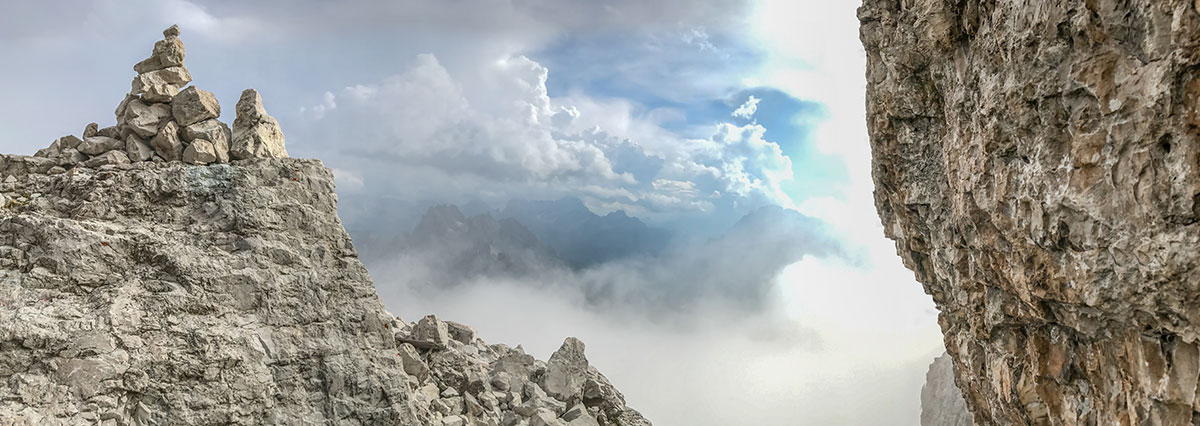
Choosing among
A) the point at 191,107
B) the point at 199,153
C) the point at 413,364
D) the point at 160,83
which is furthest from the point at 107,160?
the point at 413,364

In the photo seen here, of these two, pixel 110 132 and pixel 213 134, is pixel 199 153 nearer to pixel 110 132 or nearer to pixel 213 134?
pixel 213 134

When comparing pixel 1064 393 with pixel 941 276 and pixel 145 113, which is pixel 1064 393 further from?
pixel 145 113

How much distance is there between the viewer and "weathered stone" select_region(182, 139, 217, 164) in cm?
1973

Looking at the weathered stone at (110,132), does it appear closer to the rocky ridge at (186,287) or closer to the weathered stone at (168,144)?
the rocky ridge at (186,287)

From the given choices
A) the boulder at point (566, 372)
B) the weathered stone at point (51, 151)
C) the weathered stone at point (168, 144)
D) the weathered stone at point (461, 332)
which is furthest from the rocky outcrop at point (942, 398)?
the weathered stone at point (51, 151)

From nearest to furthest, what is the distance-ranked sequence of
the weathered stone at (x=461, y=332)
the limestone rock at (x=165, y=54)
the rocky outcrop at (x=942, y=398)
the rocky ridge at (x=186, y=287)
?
the rocky ridge at (x=186, y=287) < the limestone rock at (x=165, y=54) < the weathered stone at (x=461, y=332) < the rocky outcrop at (x=942, y=398)

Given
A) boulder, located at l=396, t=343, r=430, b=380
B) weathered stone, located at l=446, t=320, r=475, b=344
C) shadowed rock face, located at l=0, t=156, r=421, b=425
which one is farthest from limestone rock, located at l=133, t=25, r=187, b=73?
weathered stone, located at l=446, t=320, r=475, b=344

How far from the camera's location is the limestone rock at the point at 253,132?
20.6 meters

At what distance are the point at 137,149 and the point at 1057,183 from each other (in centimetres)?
2460

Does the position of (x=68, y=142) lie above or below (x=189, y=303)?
above

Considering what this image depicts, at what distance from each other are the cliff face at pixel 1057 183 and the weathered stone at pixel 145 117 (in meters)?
22.1

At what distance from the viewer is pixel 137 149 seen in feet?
64.8

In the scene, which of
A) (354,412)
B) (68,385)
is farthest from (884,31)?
(68,385)

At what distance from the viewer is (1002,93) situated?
12.3m
